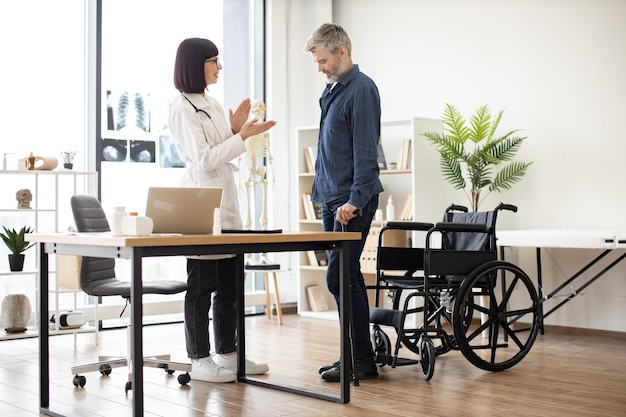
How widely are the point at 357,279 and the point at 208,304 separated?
0.71 metres

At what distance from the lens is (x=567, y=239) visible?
465cm

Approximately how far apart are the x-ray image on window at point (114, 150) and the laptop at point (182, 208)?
308 centimetres

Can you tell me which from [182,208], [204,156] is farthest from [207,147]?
[182,208]

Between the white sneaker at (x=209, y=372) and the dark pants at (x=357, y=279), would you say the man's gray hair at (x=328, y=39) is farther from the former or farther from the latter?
the white sneaker at (x=209, y=372)

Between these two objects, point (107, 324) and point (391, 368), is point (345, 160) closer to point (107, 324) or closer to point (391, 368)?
point (391, 368)

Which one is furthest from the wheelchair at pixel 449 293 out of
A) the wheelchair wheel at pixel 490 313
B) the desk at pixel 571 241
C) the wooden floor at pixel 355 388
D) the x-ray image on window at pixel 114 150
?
the x-ray image on window at pixel 114 150

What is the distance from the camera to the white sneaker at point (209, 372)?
3844mm

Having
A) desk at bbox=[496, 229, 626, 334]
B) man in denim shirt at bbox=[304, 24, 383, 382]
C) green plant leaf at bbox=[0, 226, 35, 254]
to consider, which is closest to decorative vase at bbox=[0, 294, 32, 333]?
green plant leaf at bbox=[0, 226, 35, 254]

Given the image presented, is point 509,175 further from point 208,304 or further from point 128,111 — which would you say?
point 128,111

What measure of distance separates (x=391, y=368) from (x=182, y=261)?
2.74m

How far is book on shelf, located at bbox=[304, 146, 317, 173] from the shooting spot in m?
6.63

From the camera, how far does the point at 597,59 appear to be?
17.8 feet

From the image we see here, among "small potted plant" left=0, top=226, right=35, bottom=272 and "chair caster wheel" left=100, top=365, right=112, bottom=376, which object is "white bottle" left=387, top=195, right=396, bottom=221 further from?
"chair caster wheel" left=100, top=365, right=112, bottom=376

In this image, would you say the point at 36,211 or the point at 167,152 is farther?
the point at 167,152
